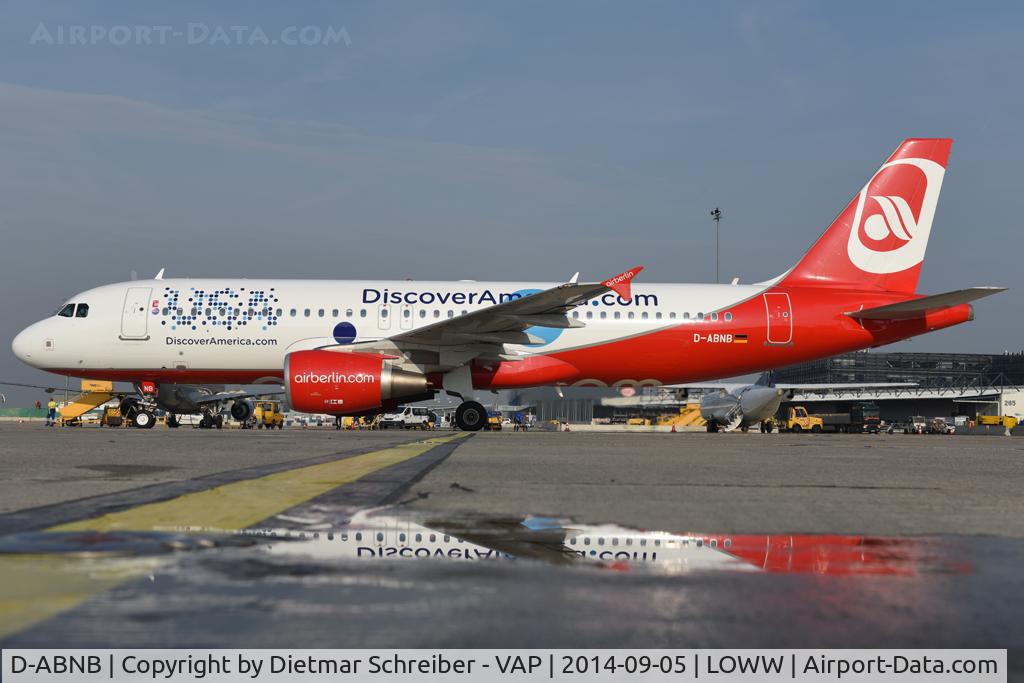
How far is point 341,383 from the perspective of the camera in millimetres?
17000

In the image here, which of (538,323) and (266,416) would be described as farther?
(266,416)

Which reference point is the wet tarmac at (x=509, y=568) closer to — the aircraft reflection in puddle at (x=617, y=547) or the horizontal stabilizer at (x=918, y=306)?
the aircraft reflection in puddle at (x=617, y=547)

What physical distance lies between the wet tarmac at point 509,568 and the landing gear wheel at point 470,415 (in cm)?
1346

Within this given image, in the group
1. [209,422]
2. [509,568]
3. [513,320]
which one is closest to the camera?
[509,568]

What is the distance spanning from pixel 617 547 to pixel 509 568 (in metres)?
0.64

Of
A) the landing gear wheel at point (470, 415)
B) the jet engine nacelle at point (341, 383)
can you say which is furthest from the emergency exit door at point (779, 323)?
the jet engine nacelle at point (341, 383)

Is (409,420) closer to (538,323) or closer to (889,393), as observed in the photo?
(538,323)

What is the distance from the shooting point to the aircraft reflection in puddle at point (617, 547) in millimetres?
2990

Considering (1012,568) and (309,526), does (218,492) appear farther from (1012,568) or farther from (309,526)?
(1012,568)

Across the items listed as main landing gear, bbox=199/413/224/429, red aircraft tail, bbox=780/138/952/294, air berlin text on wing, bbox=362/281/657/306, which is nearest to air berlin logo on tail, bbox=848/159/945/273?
red aircraft tail, bbox=780/138/952/294

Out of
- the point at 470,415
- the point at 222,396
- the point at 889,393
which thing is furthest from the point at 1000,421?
the point at 470,415

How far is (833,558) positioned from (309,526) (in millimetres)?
2049

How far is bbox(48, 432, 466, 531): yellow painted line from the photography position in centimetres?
376

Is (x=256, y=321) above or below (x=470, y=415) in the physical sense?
above
